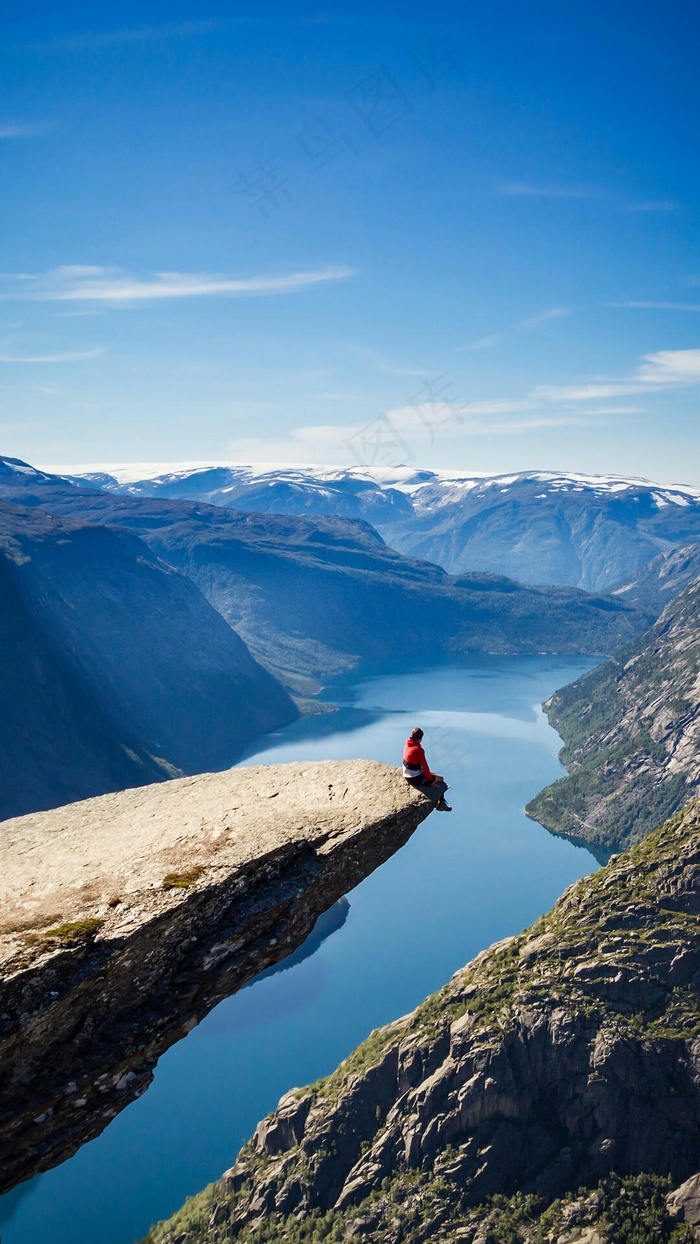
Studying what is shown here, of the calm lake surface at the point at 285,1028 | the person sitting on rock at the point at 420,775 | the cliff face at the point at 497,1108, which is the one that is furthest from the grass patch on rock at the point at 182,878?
the calm lake surface at the point at 285,1028

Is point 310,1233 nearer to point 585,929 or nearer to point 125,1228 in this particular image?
point 125,1228

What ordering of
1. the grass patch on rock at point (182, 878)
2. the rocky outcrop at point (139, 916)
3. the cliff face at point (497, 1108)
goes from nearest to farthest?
the rocky outcrop at point (139, 916) < the grass patch on rock at point (182, 878) < the cliff face at point (497, 1108)

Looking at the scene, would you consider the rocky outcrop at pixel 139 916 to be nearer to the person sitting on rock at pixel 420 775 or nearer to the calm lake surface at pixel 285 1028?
the person sitting on rock at pixel 420 775

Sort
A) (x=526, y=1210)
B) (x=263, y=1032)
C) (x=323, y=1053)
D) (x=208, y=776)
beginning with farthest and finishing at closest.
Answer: (x=263, y=1032) < (x=323, y=1053) < (x=526, y=1210) < (x=208, y=776)

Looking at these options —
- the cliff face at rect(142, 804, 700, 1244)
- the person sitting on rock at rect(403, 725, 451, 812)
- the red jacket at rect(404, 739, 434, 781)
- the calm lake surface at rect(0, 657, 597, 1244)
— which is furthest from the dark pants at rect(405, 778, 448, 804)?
the calm lake surface at rect(0, 657, 597, 1244)

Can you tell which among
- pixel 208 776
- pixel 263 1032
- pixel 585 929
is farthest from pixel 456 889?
pixel 208 776

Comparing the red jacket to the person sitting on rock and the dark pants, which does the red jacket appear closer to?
the person sitting on rock

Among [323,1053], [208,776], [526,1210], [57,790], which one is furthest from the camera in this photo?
[57,790]
